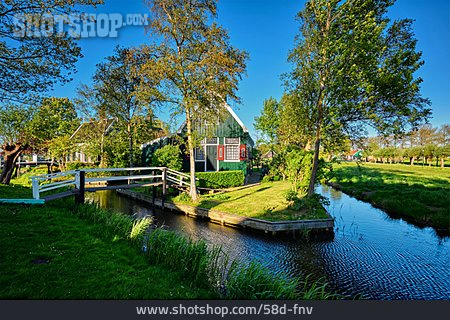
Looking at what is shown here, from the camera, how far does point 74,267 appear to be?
437cm

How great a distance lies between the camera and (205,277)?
4922 mm

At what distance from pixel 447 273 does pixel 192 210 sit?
10.1 meters

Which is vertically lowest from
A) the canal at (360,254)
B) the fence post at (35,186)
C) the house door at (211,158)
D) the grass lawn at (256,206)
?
the canal at (360,254)

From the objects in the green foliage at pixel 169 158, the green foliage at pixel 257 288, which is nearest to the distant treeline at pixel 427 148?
the green foliage at pixel 169 158

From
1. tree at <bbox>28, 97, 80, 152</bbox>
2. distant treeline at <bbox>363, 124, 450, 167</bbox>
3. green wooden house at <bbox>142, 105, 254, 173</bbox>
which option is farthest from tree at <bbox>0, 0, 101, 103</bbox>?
distant treeline at <bbox>363, 124, 450, 167</bbox>

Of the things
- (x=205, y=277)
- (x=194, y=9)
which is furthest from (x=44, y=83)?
(x=205, y=277)

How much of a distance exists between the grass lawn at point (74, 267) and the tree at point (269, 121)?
81.3 feet

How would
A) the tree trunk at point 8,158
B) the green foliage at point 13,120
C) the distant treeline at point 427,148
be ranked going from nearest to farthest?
the tree trunk at point 8,158 < the green foliage at point 13,120 < the distant treeline at point 427,148

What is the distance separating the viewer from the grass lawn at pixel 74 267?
146 inches

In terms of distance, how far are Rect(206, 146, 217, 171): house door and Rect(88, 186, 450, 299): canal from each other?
10.5 m

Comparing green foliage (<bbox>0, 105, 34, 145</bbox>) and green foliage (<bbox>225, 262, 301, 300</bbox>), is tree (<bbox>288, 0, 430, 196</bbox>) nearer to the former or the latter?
green foliage (<bbox>225, 262, 301, 300</bbox>)

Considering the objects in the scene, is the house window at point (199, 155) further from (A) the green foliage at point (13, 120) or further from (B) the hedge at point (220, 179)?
(A) the green foliage at point (13, 120)

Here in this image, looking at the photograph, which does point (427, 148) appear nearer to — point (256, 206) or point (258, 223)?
point (256, 206)

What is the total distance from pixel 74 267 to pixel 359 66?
475 inches
